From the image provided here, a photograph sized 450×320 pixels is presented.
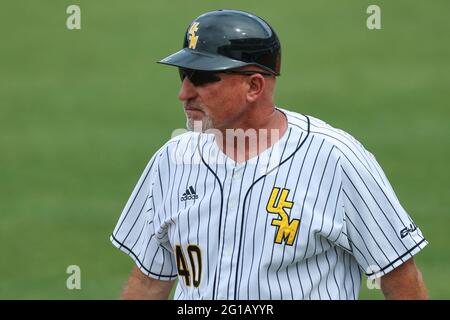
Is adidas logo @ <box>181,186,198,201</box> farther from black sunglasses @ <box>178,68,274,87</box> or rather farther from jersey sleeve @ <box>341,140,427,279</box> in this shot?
jersey sleeve @ <box>341,140,427,279</box>

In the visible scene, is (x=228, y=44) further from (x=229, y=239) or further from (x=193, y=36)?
(x=229, y=239)

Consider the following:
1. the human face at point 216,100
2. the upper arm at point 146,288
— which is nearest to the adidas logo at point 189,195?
the human face at point 216,100

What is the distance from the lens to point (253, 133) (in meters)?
4.92

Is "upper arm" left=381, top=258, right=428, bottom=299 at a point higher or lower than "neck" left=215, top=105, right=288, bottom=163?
lower

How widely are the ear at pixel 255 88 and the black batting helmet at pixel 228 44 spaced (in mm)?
58

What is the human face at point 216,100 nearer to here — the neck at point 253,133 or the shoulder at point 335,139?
the neck at point 253,133

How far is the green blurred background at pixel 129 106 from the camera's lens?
1024 cm

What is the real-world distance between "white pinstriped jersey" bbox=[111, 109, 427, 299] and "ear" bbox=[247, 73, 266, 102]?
0.65ft

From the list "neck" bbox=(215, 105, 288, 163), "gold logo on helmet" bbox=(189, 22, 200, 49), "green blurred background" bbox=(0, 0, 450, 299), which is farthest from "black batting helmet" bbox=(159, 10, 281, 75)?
"green blurred background" bbox=(0, 0, 450, 299)

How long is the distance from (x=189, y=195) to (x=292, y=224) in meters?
0.51

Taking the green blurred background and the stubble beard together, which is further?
the green blurred background

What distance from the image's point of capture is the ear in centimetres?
491
